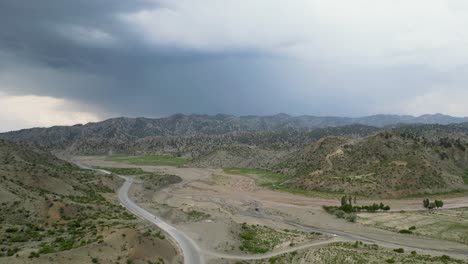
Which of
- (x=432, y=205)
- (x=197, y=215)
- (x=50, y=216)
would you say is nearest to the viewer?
(x=50, y=216)

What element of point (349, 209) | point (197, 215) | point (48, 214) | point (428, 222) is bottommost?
point (428, 222)

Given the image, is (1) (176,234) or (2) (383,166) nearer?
(1) (176,234)

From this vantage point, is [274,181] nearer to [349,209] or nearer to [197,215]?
[349,209]

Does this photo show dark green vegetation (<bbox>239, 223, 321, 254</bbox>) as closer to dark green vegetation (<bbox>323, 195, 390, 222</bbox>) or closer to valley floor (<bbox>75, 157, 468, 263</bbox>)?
valley floor (<bbox>75, 157, 468, 263</bbox>)

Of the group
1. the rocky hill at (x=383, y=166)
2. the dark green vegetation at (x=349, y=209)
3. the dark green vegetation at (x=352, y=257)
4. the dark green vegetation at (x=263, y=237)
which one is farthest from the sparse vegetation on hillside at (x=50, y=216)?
the rocky hill at (x=383, y=166)

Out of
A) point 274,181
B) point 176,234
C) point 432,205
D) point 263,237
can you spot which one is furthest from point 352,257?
point 274,181

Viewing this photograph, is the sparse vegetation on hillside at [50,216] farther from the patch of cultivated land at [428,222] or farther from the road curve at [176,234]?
the patch of cultivated land at [428,222]

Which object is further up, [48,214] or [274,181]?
[48,214]
